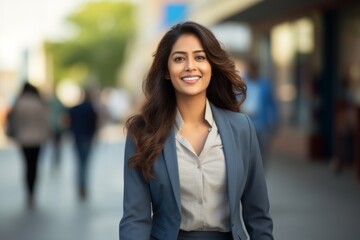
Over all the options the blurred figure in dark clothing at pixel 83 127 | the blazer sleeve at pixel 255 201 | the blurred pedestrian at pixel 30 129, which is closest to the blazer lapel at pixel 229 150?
the blazer sleeve at pixel 255 201

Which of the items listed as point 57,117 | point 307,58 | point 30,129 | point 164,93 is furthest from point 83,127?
point 307,58

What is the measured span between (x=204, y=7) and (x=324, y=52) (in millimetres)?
5565

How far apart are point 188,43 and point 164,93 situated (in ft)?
0.86

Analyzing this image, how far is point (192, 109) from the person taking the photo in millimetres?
2828

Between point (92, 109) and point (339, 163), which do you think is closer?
point (92, 109)

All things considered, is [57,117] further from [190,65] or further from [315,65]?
[190,65]

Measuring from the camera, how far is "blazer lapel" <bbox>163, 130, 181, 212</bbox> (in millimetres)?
2600

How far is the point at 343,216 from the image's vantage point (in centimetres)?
849

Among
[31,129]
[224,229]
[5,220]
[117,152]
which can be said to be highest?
[224,229]

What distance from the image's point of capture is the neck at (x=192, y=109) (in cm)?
282

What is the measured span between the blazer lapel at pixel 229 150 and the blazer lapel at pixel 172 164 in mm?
188

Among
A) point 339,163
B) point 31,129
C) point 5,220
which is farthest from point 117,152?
point 5,220

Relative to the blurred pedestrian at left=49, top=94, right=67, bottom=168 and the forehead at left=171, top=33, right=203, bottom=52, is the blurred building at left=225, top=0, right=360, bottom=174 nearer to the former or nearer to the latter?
the blurred pedestrian at left=49, top=94, right=67, bottom=168

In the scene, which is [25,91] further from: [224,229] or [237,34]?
[237,34]
